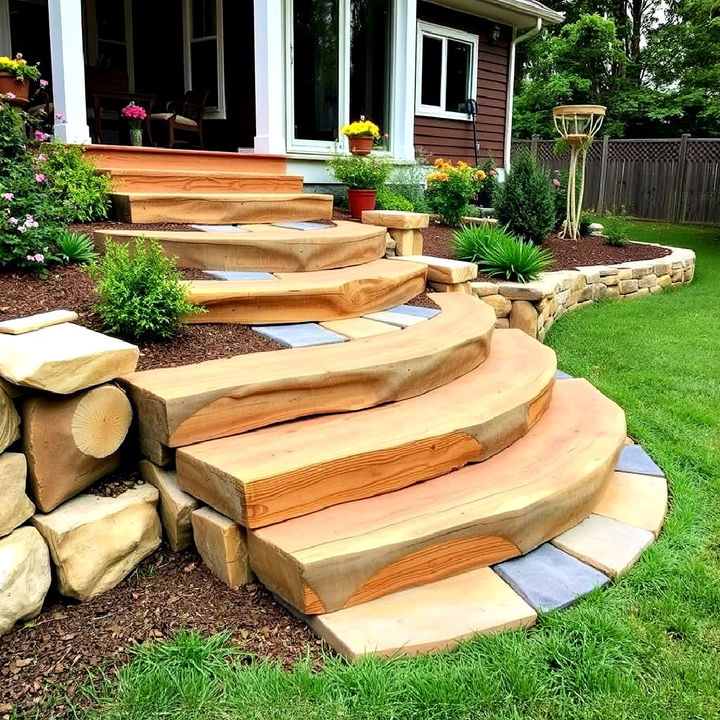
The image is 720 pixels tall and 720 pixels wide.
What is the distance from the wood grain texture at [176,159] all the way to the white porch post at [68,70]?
0.31m

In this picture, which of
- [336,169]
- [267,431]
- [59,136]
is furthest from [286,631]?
[336,169]

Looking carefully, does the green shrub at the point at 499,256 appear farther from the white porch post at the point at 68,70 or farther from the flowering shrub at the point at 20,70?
the flowering shrub at the point at 20,70

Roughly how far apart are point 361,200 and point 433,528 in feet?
13.4

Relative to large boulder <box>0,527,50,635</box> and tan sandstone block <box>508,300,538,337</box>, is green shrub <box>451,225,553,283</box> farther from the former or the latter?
large boulder <box>0,527,50,635</box>

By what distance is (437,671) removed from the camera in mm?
1726

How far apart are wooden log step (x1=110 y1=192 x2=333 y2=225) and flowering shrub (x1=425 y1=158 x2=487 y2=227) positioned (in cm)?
234

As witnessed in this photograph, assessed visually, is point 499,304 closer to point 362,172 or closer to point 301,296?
point 362,172

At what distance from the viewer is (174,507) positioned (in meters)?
2.09

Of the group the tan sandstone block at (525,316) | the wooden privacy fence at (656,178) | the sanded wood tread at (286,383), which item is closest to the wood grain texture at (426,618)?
the sanded wood tread at (286,383)

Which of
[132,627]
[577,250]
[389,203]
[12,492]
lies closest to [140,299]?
[12,492]

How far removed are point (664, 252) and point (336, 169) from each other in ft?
13.4

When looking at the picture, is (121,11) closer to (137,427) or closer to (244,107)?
(244,107)

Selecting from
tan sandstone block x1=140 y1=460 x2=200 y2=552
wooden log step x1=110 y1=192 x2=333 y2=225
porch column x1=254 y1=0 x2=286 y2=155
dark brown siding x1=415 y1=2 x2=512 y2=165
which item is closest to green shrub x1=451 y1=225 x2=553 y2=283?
wooden log step x1=110 y1=192 x2=333 y2=225

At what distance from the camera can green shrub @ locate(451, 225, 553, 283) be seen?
516 centimetres
